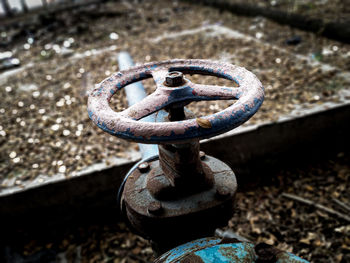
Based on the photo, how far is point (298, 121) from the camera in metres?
2.66

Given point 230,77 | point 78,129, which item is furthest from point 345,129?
point 78,129

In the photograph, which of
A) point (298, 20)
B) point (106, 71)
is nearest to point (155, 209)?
point (106, 71)

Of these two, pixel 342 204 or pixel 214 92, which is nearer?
pixel 214 92

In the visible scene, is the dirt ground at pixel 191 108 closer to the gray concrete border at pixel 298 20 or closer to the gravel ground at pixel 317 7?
the gray concrete border at pixel 298 20

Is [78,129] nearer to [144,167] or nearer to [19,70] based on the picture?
[144,167]

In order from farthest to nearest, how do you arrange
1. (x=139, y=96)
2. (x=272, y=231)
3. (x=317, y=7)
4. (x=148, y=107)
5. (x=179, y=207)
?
(x=317, y=7)
(x=272, y=231)
(x=139, y=96)
(x=179, y=207)
(x=148, y=107)

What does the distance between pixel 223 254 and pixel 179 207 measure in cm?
27

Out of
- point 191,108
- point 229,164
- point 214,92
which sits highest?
point 214,92

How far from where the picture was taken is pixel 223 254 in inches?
34.9

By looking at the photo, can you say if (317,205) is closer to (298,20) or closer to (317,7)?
(298,20)

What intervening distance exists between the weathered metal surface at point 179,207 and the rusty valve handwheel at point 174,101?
0.35 m

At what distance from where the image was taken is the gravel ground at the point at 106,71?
110 inches

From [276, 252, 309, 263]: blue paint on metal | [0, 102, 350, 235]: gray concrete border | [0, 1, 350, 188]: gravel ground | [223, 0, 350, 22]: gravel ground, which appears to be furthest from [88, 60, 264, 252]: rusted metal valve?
[223, 0, 350, 22]: gravel ground

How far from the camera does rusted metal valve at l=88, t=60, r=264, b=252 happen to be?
89 centimetres
